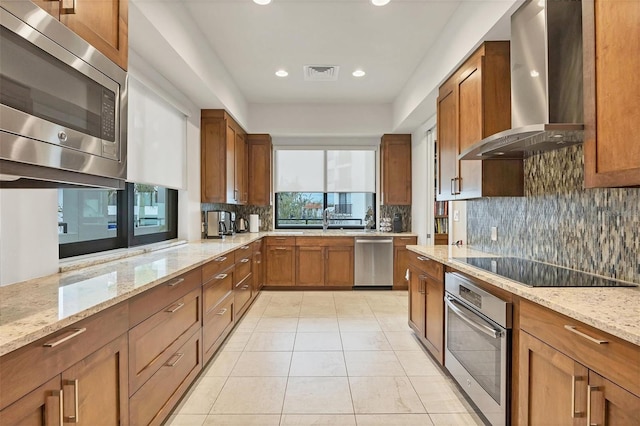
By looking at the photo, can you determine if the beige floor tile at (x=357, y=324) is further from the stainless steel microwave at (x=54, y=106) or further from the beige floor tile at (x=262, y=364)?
the stainless steel microwave at (x=54, y=106)

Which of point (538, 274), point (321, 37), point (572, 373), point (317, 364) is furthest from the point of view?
point (321, 37)

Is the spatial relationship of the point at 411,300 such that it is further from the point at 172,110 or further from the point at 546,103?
the point at 172,110

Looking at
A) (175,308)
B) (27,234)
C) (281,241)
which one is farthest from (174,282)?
(281,241)

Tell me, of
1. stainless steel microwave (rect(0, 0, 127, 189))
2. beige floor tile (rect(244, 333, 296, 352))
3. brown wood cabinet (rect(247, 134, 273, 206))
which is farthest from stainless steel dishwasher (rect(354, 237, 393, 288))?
stainless steel microwave (rect(0, 0, 127, 189))

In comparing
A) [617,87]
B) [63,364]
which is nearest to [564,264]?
[617,87]

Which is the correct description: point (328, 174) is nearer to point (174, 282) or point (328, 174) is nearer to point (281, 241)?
point (281, 241)

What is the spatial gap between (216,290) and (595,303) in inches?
99.5

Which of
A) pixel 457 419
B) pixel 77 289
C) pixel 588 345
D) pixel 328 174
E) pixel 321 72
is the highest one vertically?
pixel 321 72

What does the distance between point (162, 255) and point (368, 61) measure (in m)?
2.92

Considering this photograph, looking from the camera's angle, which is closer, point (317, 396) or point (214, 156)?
point (317, 396)

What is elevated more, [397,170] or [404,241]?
[397,170]

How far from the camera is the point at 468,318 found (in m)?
2.15

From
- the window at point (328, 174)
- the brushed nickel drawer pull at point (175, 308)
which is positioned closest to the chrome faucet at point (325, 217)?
the window at point (328, 174)

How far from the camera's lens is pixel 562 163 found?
7.15 ft
